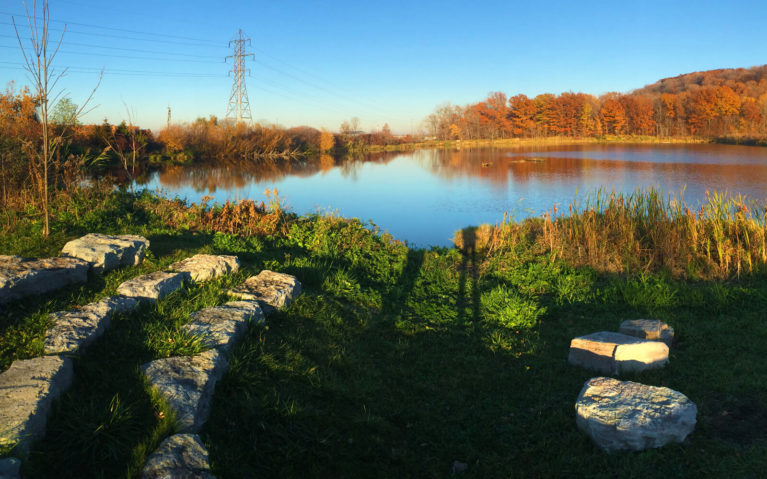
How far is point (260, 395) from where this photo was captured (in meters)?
3.35

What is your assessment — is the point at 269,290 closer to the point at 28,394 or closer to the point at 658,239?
the point at 28,394

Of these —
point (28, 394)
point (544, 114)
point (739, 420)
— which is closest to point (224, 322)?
→ point (28, 394)

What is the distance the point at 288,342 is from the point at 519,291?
3.80 meters

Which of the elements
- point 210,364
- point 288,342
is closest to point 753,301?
point 288,342

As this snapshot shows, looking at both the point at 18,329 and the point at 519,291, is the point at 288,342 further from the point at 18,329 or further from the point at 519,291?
the point at 519,291

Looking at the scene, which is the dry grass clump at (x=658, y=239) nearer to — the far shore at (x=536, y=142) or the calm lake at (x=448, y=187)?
the calm lake at (x=448, y=187)

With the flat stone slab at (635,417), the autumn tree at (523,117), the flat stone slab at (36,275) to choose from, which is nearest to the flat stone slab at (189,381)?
the flat stone slab at (36,275)

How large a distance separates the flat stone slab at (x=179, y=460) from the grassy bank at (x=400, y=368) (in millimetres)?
102

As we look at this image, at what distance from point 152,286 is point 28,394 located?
189 cm

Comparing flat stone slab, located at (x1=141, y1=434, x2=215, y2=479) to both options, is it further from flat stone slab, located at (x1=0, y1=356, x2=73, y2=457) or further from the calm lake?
the calm lake

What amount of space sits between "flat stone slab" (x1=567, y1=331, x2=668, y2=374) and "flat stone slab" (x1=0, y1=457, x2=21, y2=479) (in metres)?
4.25

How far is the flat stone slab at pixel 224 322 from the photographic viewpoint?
371cm

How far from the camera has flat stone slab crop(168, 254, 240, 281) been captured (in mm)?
5281

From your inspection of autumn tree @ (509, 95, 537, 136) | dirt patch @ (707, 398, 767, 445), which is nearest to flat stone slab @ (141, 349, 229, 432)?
dirt patch @ (707, 398, 767, 445)
